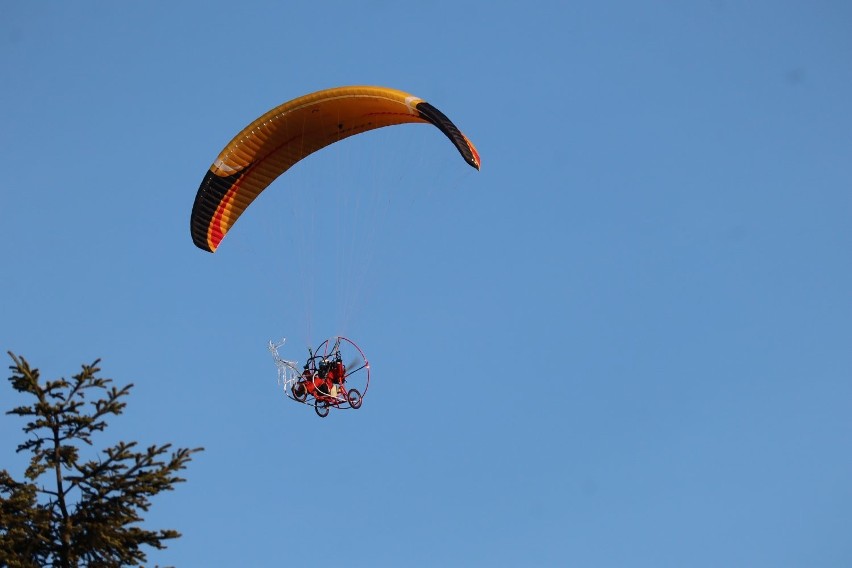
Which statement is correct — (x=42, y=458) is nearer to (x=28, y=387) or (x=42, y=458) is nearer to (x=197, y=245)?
(x=28, y=387)

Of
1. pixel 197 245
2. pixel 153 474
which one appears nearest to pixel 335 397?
pixel 197 245

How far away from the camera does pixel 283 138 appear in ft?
102

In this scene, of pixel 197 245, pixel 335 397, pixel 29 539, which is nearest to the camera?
pixel 29 539

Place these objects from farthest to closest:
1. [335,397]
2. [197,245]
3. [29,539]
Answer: [197,245], [335,397], [29,539]

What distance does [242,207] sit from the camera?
104 ft

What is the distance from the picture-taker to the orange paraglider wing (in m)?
30.3

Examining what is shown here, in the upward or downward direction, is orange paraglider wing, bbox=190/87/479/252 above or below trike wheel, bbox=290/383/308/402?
above

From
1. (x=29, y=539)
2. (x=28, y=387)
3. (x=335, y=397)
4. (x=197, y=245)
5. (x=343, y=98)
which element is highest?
(x=343, y=98)

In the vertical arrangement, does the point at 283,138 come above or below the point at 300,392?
above

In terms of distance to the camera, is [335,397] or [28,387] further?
[335,397]

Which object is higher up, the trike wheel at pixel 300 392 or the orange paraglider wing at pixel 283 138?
the orange paraglider wing at pixel 283 138

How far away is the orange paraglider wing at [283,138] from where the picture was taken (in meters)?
30.3

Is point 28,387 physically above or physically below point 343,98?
below

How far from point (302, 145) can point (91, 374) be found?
14774 mm
